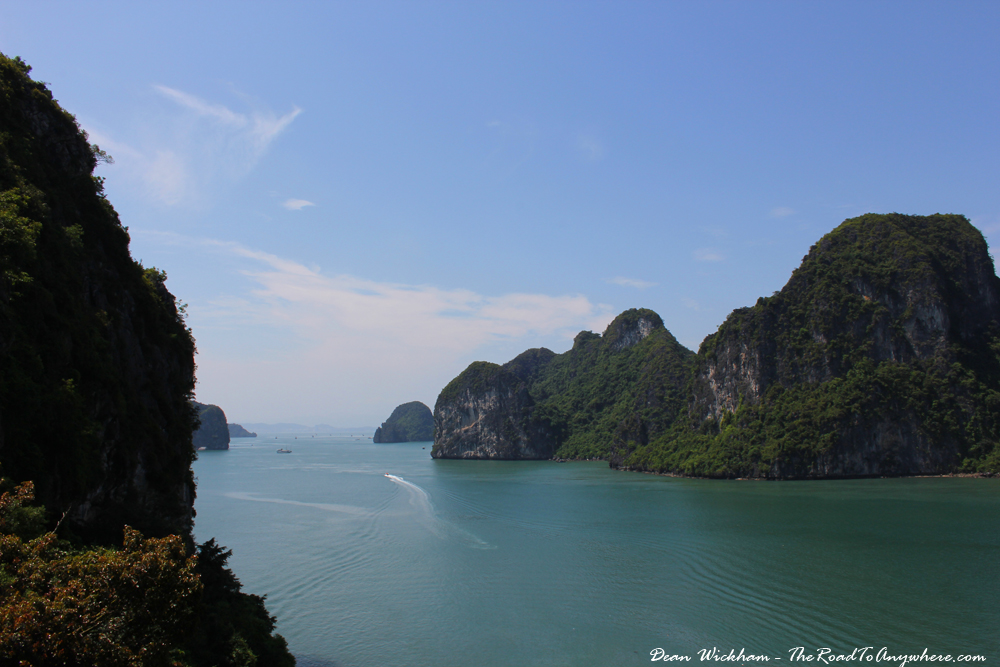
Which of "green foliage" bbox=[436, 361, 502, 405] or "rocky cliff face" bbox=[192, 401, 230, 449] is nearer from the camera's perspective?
"green foliage" bbox=[436, 361, 502, 405]

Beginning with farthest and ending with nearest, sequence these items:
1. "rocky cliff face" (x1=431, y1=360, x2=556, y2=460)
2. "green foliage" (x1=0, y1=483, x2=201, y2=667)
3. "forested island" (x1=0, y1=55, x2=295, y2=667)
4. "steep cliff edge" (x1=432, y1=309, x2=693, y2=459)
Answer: "rocky cliff face" (x1=431, y1=360, x2=556, y2=460) → "steep cliff edge" (x1=432, y1=309, x2=693, y2=459) → "forested island" (x1=0, y1=55, x2=295, y2=667) → "green foliage" (x1=0, y1=483, x2=201, y2=667)

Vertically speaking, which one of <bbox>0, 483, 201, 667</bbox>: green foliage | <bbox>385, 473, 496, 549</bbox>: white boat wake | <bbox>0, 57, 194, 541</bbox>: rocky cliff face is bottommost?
<bbox>385, 473, 496, 549</bbox>: white boat wake

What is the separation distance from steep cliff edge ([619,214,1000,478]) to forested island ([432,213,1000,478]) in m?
0.13

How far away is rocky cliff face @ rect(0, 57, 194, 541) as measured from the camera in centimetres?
1298

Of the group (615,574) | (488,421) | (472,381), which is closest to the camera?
(615,574)

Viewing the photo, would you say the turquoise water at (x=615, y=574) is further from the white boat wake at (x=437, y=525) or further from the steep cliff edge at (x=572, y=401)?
the steep cliff edge at (x=572, y=401)

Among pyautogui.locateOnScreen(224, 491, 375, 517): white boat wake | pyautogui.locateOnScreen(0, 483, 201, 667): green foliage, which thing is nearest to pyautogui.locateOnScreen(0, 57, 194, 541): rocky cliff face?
pyautogui.locateOnScreen(0, 483, 201, 667): green foliage

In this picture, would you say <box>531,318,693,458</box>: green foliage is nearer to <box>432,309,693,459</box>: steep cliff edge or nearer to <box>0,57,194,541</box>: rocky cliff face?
<box>432,309,693,459</box>: steep cliff edge

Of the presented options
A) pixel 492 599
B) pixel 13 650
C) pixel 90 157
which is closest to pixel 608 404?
pixel 492 599

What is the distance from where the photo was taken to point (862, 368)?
6862 centimetres

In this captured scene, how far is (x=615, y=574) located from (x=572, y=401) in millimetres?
101750

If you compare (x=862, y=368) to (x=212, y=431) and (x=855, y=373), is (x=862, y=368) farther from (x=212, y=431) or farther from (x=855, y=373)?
(x=212, y=431)

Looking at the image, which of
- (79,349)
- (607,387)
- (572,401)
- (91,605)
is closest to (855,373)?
(607,387)

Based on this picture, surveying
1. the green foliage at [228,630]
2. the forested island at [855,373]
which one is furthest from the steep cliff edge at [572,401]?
the green foliage at [228,630]
